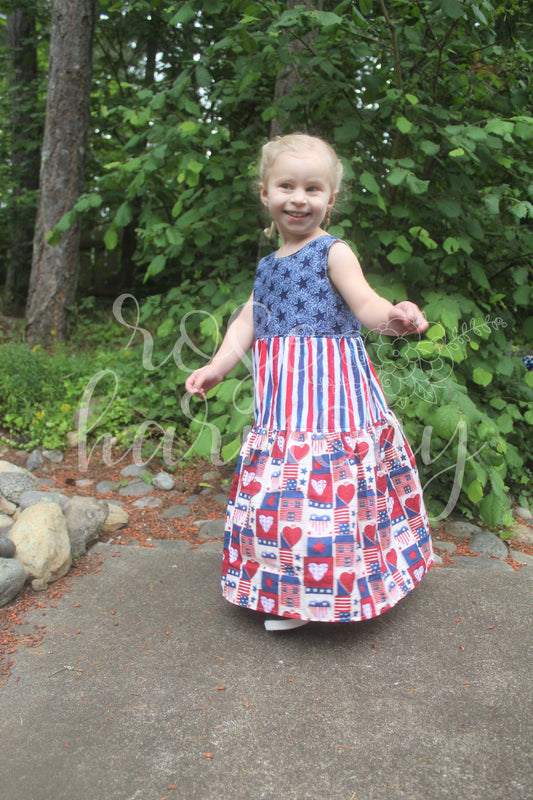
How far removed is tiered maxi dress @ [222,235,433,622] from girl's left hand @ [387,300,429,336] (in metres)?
0.31

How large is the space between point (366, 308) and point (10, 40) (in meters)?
7.17

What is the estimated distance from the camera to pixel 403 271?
2670 millimetres

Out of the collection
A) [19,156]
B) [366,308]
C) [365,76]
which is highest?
[19,156]

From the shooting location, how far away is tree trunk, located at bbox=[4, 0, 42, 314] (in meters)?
6.17

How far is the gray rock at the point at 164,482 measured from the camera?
305 centimetres

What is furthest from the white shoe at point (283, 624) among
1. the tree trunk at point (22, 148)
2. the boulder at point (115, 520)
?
the tree trunk at point (22, 148)

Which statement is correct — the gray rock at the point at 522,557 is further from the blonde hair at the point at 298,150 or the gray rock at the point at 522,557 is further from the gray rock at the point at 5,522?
the gray rock at the point at 5,522

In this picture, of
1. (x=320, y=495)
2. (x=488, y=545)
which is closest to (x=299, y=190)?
(x=320, y=495)

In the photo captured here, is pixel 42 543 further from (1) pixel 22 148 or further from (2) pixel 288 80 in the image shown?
(1) pixel 22 148

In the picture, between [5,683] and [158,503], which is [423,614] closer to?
[5,683]

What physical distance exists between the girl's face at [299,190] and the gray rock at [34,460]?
2.17 m

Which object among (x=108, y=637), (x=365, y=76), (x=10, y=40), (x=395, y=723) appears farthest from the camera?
(x=10, y=40)

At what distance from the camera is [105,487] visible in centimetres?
307

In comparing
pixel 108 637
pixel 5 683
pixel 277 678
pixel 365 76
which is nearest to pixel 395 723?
pixel 277 678
